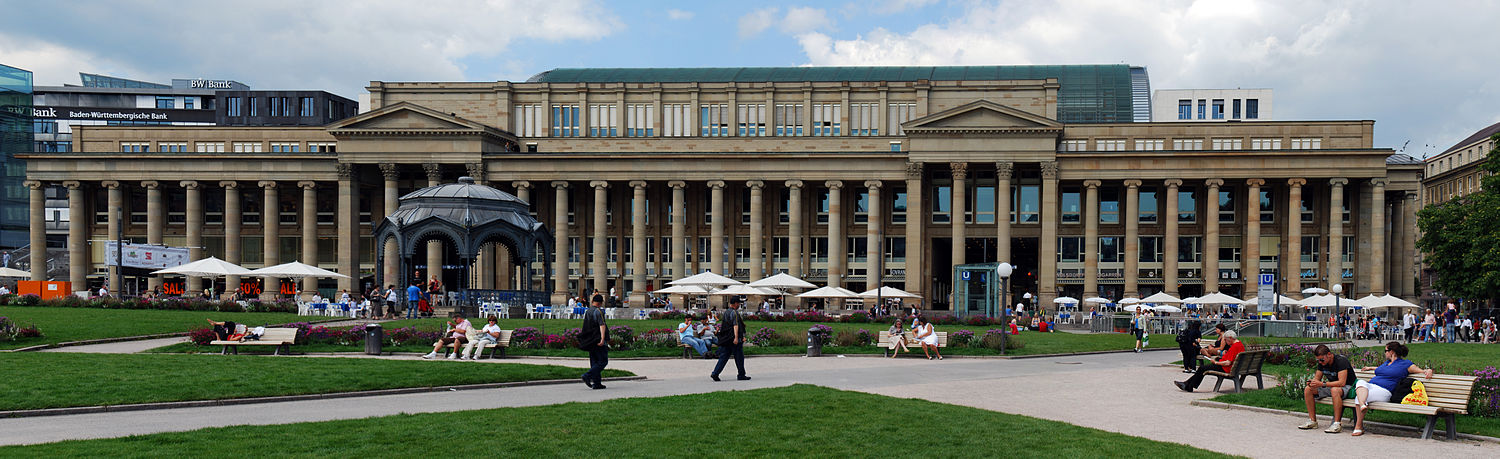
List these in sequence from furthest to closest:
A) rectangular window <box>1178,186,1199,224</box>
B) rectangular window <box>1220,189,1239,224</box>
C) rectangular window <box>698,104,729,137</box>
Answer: rectangular window <box>698,104,729,137</box> → rectangular window <box>1178,186,1199,224</box> → rectangular window <box>1220,189,1239,224</box>

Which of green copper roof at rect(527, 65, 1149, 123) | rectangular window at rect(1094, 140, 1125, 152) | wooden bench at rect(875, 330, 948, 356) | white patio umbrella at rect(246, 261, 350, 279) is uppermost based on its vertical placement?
green copper roof at rect(527, 65, 1149, 123)

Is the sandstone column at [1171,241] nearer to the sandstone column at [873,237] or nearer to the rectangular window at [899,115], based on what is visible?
the sandstone column at [873,237]

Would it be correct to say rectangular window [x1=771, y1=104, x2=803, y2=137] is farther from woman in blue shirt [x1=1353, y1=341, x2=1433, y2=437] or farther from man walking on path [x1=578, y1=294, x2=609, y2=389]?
woman in blue shirt [x1=1353, y1=341, x2=1433, y2=437]

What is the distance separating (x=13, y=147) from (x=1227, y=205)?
116907mm

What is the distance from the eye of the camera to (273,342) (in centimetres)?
3409

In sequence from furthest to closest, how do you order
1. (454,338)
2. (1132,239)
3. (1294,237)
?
1. (1132,239)
2. (1294,237)
3. (454,338)

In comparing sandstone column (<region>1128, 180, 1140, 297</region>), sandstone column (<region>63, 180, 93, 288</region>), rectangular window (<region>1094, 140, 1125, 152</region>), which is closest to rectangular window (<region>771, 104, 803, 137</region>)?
rectangular window (<region>1094, 140, 1125, 152</region>)

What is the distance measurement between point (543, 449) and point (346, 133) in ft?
239

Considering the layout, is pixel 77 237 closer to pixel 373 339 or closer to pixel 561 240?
pixel 561 240

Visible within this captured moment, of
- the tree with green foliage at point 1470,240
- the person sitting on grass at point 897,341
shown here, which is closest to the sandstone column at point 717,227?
the tree with green foliage at point 1470,240

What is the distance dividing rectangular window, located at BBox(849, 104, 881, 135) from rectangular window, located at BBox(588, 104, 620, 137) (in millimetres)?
17779

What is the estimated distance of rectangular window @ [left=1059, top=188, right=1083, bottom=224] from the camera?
86.9 metres

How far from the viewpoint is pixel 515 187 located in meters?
86.8

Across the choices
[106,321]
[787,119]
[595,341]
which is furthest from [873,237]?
[595,341]
